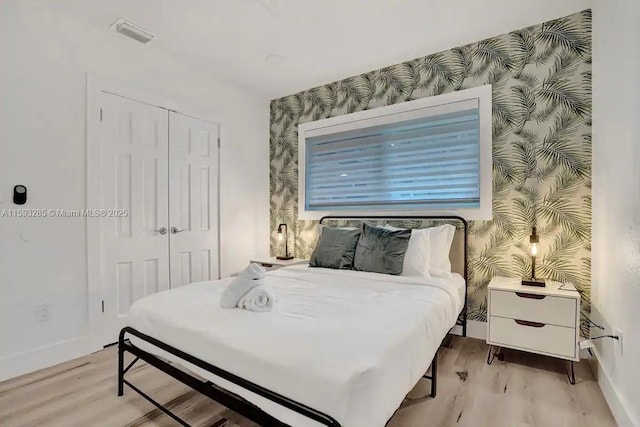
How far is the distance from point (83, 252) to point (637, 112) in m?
3.60

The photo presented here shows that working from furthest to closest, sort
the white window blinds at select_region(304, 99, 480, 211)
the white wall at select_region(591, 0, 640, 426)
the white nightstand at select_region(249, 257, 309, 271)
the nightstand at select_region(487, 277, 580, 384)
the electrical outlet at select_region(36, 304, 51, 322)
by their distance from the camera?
1. the white nightstand at select_region(249, 257, 309, 271)
2. the white window blinds at select_region(304, 99, 480, 211)
3. the electrical outlet at select_region(36, 304, 51, 322)
4. the nightstand at select_region(487, 277, 580, 384)
5. the white wall at select_region(591, 0, 640, 426)

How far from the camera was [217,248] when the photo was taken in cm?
369

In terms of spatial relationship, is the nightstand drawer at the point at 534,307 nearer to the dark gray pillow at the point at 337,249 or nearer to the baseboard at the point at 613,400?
the baseboard at the point at 613,400

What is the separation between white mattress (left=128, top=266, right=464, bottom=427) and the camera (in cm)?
112

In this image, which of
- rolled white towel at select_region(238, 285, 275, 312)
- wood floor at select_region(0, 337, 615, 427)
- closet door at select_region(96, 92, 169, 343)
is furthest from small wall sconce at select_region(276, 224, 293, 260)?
rolled white towel at select_region(238, 285, 275, 312)

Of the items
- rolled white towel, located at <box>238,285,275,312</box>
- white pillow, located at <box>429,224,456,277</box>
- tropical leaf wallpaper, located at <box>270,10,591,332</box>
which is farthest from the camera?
white pillow, located at <box>429,224,456,277</box>

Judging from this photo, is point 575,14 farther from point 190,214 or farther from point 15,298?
point 15,298

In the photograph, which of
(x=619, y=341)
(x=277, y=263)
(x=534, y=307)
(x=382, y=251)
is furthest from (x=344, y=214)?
(x=619, y=341)

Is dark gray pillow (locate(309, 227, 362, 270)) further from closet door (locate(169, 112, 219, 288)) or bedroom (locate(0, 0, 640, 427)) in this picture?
closet door (locate(169, 112, 219, 288))

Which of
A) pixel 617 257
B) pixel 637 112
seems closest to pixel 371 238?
pixel 617 257

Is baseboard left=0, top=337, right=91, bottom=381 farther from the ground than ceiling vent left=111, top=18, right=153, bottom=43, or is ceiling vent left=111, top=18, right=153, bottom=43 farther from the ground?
ceiling vent left=111, top=18, right=153, bottom=43

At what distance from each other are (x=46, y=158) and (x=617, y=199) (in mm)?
3704

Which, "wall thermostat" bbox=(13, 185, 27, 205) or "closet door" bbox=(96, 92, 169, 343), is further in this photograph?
"closet door" bbox=(96, 92, 169, 343)

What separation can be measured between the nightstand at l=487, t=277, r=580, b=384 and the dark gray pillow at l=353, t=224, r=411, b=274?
2.33 feet
